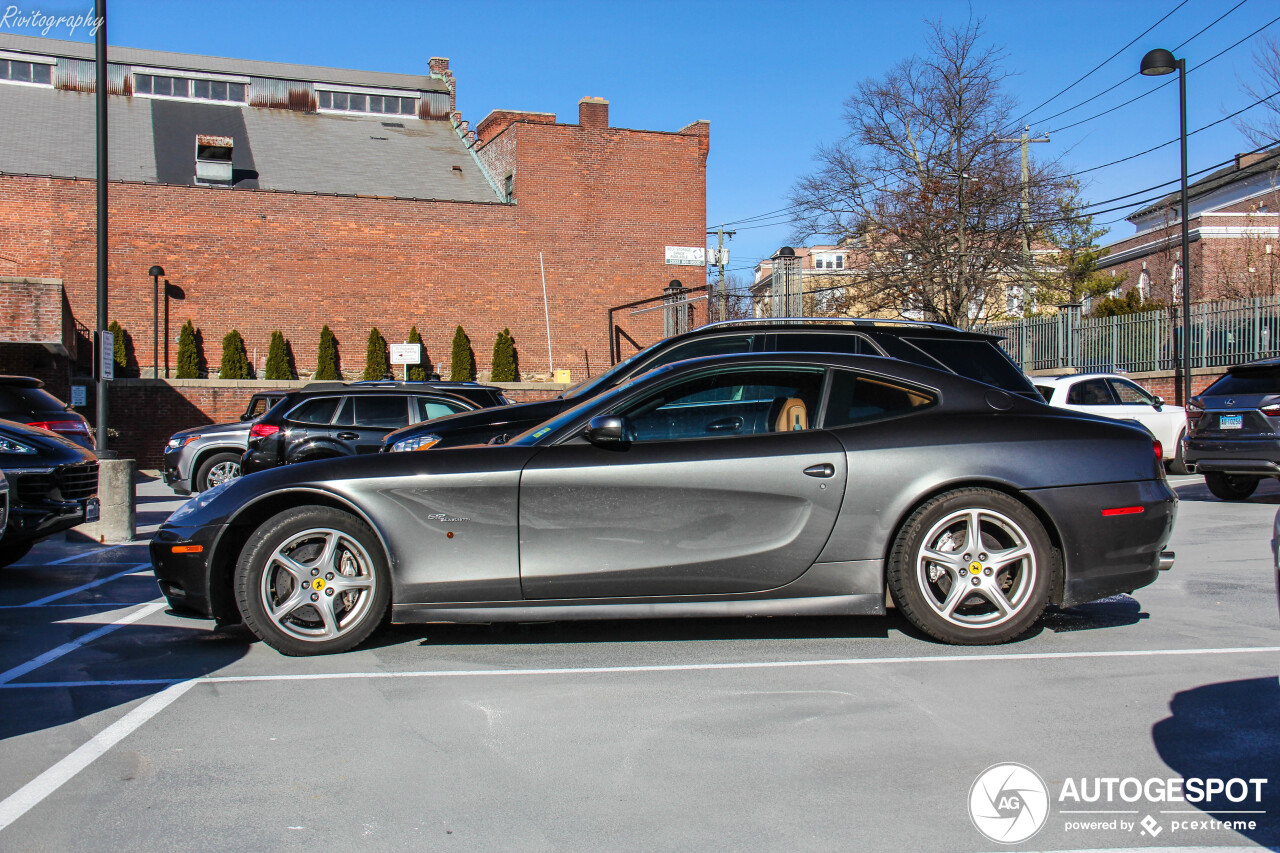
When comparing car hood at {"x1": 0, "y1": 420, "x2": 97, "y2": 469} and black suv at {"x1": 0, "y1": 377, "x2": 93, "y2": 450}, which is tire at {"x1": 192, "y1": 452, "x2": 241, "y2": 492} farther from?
car hood at {"x1": 0, "y1": 420, "x2": 97, "y2": 469}

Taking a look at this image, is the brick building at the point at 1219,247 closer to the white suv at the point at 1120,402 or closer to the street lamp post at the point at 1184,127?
the street lamp post at the point at 1184,127

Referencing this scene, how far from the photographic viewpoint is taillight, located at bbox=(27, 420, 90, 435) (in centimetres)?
1257

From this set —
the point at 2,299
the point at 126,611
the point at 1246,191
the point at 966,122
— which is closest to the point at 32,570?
the point at 126,611

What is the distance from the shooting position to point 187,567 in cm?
543

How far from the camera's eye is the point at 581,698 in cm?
456

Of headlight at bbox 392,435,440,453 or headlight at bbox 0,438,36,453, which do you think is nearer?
headlight at bbox 392,435,440,453

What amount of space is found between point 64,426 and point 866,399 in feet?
36.4

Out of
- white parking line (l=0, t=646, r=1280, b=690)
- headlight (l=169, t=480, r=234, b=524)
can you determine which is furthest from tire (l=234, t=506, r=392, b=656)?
headlight (l=169, t=480, r=234, b=524)

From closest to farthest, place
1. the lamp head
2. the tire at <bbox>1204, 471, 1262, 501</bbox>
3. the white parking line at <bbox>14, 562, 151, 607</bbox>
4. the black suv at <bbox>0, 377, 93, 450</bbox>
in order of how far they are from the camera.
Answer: the white parking line at <bbox>14, 562, 151, 607</bbox>, the black suv at <bbox>0, 377, 93, 450</bbox>, the tire at <bbox>1204, 471, 1262, 501</bbox>, the lamp head

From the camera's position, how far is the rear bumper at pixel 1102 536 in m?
5.27

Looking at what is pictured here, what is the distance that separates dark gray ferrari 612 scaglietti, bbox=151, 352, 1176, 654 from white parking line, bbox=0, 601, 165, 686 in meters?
0.78

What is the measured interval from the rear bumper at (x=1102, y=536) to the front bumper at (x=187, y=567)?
4195 mm

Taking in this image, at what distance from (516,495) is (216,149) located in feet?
101

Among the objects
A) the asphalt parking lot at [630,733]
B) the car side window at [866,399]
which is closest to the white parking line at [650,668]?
the asphalt parking lot at [630,733]
